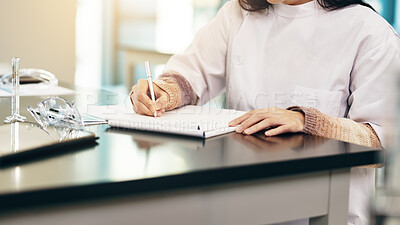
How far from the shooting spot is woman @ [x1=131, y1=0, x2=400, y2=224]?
1355mm

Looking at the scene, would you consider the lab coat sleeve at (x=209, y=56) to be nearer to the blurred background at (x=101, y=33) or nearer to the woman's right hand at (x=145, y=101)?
the woman's right hand at (x=145, y=101)

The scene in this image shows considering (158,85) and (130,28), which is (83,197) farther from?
(130,28)

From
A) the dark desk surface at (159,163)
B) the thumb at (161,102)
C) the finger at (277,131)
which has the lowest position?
the dark desk surface at (159,163)

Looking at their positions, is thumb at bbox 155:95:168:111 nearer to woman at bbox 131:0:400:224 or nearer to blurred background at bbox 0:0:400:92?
woman at bbox 131:0:400:224

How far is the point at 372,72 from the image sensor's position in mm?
1452

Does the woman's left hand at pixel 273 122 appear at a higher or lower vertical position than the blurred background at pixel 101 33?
lower

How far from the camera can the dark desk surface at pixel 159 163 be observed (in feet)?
2.23

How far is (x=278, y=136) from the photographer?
3.60 ft

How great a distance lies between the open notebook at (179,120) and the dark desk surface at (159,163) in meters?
0.03

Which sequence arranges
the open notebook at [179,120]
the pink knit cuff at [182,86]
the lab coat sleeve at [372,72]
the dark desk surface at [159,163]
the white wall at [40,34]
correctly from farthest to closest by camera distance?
1. the white wall at [40,34]
2. the pink knit cuff at [182,86]
3. the lab coat sleeve at [372,72]
4. the open notebook at [179,120]
5. the dark desk surface at [159,163]

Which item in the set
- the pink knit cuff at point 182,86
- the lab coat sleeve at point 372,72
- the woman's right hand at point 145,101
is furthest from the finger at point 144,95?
the lab coat sleeve at point 372,72

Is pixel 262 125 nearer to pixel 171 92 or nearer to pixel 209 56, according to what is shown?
pixel 171 92

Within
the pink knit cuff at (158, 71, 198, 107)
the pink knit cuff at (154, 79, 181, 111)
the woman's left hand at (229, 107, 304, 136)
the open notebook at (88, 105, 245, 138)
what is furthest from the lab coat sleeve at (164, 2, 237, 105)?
the woman's left hand at (229, 107, 304, 136)

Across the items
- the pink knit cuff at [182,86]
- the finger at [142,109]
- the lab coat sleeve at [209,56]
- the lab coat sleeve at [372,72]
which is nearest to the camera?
the finger at [142,109]
